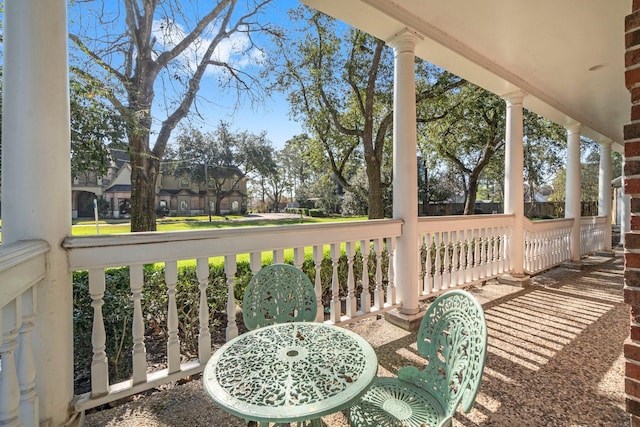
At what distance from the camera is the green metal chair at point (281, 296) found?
174 cm

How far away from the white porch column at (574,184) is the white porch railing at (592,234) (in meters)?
0.67

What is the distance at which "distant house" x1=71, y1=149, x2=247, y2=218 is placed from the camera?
170 inches

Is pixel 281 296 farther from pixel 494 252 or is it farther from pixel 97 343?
pixel 494 252

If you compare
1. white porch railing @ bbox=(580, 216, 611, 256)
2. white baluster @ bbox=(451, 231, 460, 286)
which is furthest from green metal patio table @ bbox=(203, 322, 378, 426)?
white porch railing @ bbox=(580, 216, 611, 256)

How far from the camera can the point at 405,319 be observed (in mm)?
2861

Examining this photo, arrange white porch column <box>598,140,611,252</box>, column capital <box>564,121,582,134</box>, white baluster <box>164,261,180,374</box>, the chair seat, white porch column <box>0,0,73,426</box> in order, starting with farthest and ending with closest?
white porch column <box>598,140,611,252</box>, column capital <box>564,121,582,134</box>, white baluster <box>164,261,180,374</box>, white porch column <box>0,0,73,426</box>, the chair seat

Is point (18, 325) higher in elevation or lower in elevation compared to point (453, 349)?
higher

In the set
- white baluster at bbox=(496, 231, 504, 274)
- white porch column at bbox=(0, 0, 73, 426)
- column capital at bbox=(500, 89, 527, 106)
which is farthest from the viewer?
white baluster at bbox=(496, 231, 504, 274)

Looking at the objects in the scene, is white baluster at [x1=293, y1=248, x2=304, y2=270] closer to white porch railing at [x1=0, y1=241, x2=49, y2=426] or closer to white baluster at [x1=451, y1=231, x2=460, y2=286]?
white porch railing at [x1=0, y1=241, x2=49, y2=426]

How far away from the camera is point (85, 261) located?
157 centimetres

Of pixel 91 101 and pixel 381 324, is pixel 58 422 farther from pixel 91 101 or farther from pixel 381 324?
pixel 91 101

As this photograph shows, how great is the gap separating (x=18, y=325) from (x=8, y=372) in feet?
0.52

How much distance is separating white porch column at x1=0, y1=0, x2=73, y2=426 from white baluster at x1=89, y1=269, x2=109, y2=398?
129 mm

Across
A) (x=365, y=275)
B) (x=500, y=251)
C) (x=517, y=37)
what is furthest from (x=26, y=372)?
(x=500, y=251)
